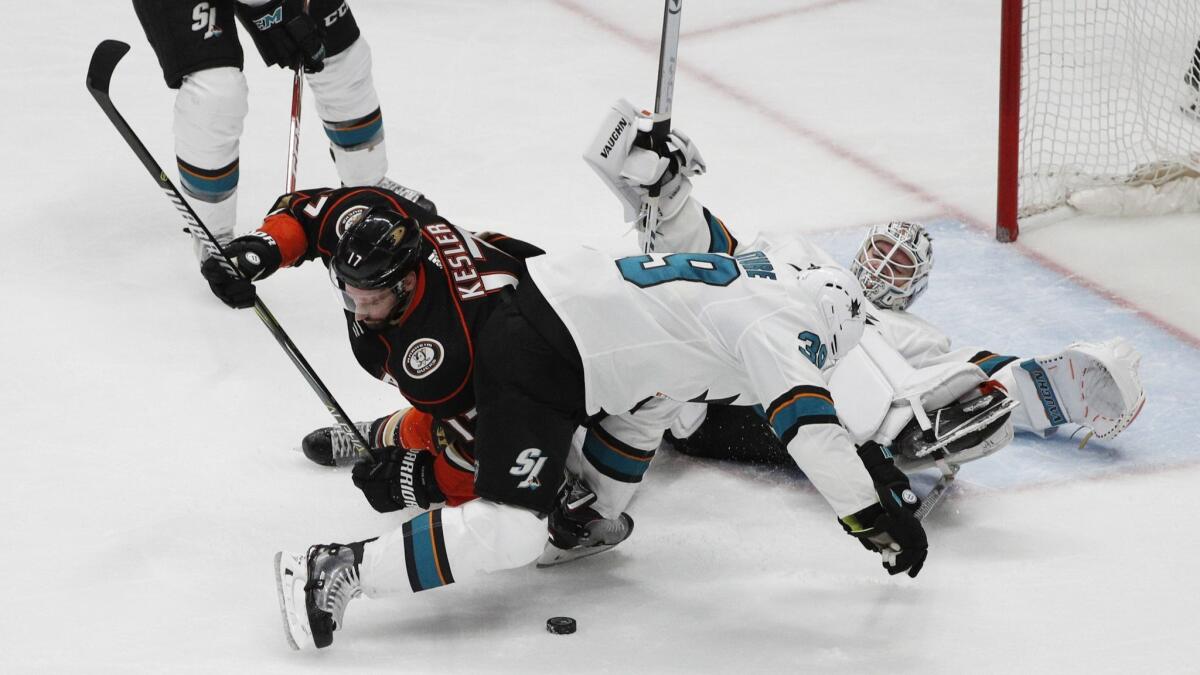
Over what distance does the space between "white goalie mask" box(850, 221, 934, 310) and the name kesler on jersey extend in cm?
98

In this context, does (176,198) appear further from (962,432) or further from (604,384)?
(962,432)

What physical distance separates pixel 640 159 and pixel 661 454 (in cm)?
61

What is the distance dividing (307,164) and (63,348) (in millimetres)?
1299

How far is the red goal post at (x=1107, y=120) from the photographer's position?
432 centimetres

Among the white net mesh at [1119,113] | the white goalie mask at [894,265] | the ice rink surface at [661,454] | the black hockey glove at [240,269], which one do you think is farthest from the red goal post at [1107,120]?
the black hockey glove at [240,269]

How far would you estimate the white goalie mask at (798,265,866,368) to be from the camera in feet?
8.57

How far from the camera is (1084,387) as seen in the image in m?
3.17

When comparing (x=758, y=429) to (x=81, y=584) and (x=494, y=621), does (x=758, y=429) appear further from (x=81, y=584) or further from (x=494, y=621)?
(x=81, y=584)

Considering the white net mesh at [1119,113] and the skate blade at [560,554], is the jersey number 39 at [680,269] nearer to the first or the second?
the skate blade at [560,554]

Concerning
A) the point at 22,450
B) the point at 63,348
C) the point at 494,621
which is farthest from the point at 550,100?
the point at 494,621

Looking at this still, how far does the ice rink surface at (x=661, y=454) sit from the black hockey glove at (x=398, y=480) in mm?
131

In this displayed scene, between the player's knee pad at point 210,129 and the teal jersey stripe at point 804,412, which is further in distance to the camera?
the player's knee pad at point 210,129

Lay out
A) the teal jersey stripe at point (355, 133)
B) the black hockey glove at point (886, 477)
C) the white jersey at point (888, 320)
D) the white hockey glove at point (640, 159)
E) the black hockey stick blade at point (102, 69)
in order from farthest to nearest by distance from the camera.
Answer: the teal jersey stripe at point (355, 133), the white hockey glove at point (640, 159), the white jersey at point (888, 320), the black hockey stick blade at point (102, 69), the black hockey glove at point (886, 477)

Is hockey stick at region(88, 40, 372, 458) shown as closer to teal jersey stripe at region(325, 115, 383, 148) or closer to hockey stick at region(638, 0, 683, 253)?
hockey stick at region(638, 0, 683, 253)
